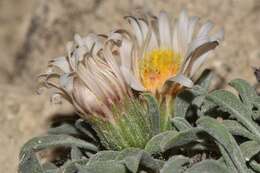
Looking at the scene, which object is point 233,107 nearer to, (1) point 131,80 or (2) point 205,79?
(2) point 205,79

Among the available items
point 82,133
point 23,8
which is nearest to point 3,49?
point 23,8

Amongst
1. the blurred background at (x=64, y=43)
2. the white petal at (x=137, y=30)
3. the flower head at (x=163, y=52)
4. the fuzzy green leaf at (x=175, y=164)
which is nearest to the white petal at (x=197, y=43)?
the flower head at (x=163, y=52)

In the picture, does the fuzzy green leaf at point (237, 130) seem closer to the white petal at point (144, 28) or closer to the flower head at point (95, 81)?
the flower head at point (95, 81)

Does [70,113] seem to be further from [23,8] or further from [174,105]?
[23,8]

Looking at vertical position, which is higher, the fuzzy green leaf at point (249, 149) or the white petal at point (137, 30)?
the white petal at point (137, 30)

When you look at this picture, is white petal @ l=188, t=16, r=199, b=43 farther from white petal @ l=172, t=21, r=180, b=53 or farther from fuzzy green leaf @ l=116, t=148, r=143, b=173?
fuzzy green leaf @ l=116, t=148, r=143, b=173

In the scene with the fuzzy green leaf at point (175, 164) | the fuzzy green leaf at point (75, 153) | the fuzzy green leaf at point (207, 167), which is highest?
the fuzzy green leaf at point (75, 153)
